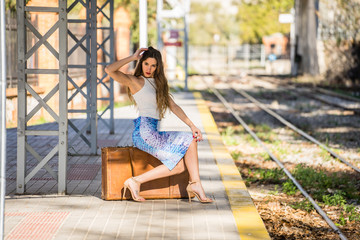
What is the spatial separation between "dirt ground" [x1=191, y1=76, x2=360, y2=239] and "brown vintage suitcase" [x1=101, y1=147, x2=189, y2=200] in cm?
111

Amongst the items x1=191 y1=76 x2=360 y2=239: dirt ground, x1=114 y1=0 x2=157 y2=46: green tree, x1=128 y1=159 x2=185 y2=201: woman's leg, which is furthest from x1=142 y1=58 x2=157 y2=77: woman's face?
x1=114 y1=0 x2=157 y2=46: green tree

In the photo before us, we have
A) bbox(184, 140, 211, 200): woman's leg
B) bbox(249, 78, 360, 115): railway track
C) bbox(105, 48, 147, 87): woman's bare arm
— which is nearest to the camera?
bbox(105, 48, 147, 87): woman's bare arm

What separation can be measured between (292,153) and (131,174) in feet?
21.4

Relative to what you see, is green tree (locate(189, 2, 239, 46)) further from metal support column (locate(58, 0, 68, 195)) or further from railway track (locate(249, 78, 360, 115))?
metal support column (locate(58, 0, 68, 195))

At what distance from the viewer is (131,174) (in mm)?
7422

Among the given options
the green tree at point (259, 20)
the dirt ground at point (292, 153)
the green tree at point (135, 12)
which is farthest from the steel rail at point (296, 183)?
the green tree at point (259, 20)

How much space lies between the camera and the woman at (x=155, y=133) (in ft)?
23.8

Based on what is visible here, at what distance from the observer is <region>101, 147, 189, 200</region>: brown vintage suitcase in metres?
7.37

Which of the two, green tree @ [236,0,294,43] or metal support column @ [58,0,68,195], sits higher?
green tree @ [236,0,294,43]

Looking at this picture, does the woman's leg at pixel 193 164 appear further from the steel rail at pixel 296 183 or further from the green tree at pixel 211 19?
the green tree at pixel 211 19

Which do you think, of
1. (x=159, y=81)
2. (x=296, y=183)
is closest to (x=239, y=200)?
(x=159, y=81)

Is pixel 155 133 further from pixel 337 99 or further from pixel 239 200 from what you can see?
pixel 337 99

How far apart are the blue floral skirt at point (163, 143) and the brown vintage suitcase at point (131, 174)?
0.45ft

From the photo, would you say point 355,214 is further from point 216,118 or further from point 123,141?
point 216,118
